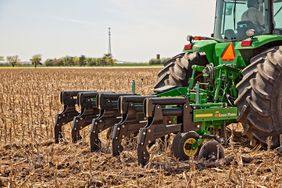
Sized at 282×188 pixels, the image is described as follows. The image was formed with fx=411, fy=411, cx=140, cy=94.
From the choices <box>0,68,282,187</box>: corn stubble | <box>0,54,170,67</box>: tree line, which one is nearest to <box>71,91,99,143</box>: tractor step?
<box>0,68,282,187</box>: corn stubble

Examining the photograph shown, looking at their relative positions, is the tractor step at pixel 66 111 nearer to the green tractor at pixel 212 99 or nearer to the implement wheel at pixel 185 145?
the green tractor at pixel 212 99

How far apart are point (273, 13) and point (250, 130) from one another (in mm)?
1735

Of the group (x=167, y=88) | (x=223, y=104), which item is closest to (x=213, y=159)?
(x=223, y=104)

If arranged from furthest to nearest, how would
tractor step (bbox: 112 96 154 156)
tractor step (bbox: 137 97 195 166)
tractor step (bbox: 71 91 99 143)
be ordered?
1. tractor step (bbox: 71 91 99 143)
2. tractor step (bbox: 112 96 154 156)
3. tractor step (bbox: 137 97 195 166)

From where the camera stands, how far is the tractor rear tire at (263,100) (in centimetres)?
476

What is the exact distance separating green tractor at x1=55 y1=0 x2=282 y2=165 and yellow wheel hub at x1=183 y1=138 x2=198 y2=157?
11 millimetres

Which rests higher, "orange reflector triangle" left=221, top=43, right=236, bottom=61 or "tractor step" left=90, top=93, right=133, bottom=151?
"orange reflector triangle" left=221, top=43, right=236, bottom=61

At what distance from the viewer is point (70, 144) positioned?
17.6 ft

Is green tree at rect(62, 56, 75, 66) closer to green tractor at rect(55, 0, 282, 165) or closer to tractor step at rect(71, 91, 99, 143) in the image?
green tractor at rect(55, 0, 282, 165)

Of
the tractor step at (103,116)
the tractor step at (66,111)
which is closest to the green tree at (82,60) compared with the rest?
the tractor step at (66,111)

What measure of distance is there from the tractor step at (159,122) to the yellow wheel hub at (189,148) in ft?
0.41

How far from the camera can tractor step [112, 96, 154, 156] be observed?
4.57 meters

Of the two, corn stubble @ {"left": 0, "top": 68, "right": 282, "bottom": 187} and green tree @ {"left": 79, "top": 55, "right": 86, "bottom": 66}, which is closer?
corn stubble @ {"left": 0, "top": 68, "right": 282, "bottom": 187}

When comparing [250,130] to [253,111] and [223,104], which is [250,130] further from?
[223,104]
